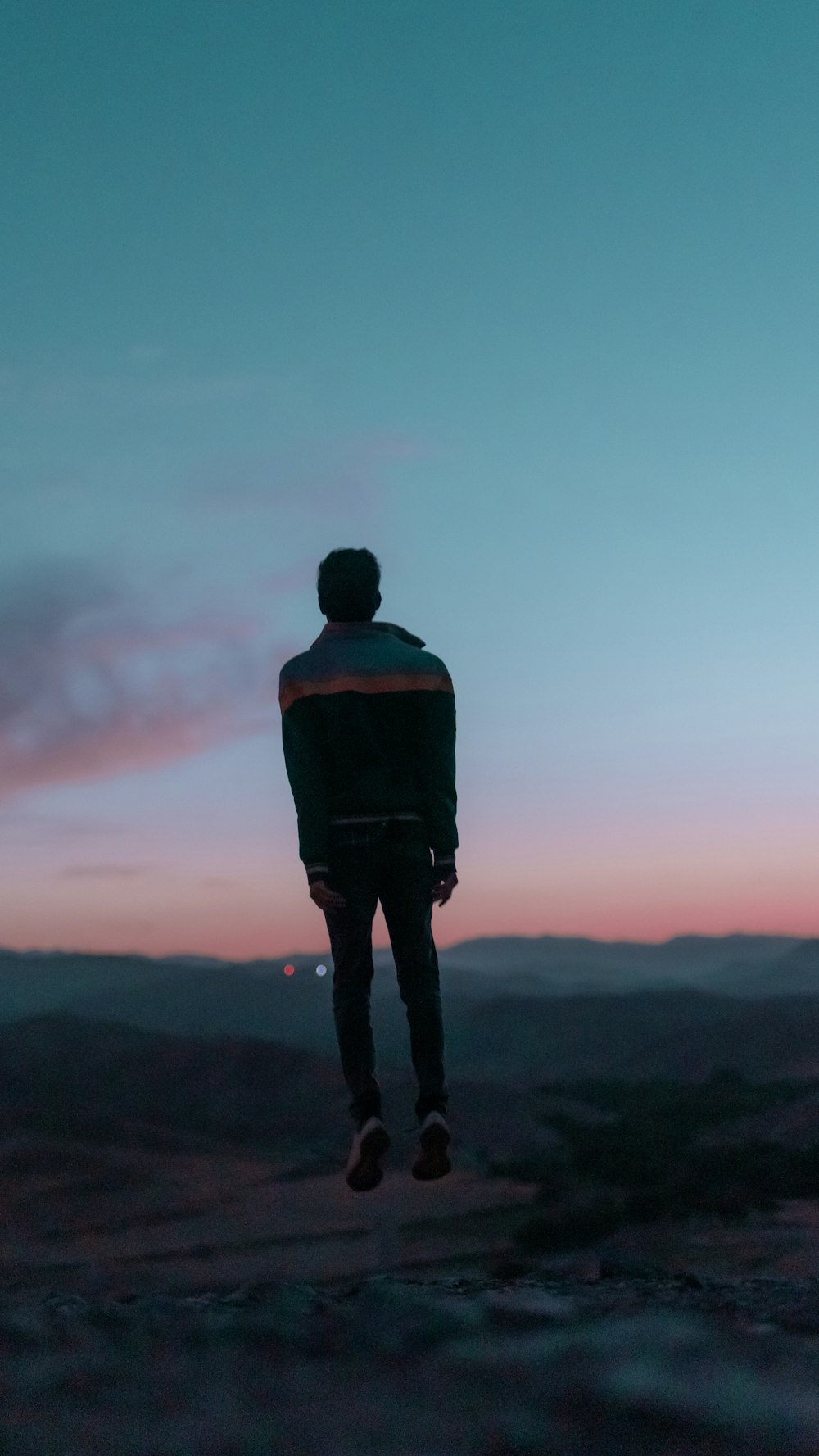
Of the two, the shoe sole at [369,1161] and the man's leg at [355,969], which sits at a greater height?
the man's leg at [355,969]

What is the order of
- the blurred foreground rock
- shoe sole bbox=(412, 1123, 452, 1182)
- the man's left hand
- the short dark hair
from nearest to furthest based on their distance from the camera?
the blurred foreground rock < shoe sole bbox=(412, 1123, 452, 1182) < the man's left hand < the short dark hair

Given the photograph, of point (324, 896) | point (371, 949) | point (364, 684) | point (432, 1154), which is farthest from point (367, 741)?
point (432, 1154)

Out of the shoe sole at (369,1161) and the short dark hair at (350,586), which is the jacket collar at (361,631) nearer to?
the short dark hair at (350,586)

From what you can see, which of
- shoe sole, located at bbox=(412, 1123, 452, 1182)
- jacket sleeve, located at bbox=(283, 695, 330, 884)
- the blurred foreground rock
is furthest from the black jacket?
the blurred foreground rock

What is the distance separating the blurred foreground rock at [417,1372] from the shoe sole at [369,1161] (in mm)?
504

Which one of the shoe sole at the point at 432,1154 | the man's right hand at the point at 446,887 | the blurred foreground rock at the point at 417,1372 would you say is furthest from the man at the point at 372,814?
the blurred foreground rock at the point at 417,1372

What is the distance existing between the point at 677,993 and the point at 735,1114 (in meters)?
26.5

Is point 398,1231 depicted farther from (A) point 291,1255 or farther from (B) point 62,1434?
(B) point 62,1434

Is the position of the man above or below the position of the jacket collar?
below

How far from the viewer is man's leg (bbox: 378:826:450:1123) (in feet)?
16.5

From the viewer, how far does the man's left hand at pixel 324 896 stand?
4914mm

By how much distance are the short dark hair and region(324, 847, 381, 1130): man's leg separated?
1123 mm

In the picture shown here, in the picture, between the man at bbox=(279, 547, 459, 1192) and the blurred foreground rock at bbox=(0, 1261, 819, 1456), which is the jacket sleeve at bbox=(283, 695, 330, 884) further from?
the blurred foreground rock at bbox=(0, 1261, 819, 1456)

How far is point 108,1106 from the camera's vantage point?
1051 inches
